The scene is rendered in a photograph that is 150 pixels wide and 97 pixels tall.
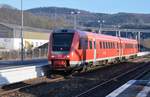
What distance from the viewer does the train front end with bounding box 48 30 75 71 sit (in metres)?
29.0

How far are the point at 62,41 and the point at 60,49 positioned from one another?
0.59 m

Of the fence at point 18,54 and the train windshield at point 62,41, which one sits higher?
the train windshield at point 62,41

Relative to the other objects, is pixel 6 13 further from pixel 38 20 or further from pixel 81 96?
pixel 81 96

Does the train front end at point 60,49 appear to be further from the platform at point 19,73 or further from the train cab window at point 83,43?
the train cab window at point 83,43

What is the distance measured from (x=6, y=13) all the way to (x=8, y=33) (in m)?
48.6

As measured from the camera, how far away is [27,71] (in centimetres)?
2705

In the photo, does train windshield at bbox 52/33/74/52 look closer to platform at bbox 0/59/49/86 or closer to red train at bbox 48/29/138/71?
red train at bbox 48/29/138/71

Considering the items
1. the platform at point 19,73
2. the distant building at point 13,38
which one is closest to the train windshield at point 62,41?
the platform at point 19,73

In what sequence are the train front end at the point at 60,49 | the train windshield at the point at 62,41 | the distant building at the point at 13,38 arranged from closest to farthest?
the train front end at the point at 60,49
the train windshield at the point at 62,41
the distant building at the point at 13,38

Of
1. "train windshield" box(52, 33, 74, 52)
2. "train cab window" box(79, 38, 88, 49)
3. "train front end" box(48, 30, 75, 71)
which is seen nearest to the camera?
"train front end" box(48, 30, 75, 71)

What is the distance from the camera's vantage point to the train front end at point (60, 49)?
29.0 metres

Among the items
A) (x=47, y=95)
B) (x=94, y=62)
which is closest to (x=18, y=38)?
(x=94, y=62)

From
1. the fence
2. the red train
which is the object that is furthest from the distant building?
the red train

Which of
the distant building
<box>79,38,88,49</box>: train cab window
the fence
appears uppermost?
<box>79,38,88,49</box>: train cab window
